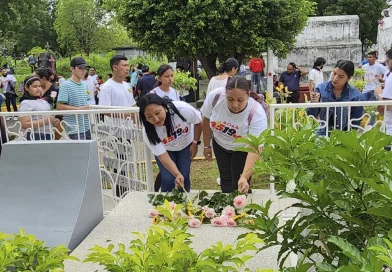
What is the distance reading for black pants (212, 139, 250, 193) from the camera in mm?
3670

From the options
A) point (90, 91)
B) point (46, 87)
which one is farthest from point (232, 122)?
point (90, 91)

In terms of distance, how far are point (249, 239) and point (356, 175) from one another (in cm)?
48

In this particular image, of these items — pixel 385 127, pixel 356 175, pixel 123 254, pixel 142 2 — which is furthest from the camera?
pixel 142 2

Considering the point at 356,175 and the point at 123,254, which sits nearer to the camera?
the point at 356,175

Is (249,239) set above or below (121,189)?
above

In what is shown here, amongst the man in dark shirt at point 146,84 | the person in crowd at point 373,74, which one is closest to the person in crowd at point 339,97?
the person in crowd at point 373,74

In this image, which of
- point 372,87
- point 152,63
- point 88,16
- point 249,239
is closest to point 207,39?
point 372,87

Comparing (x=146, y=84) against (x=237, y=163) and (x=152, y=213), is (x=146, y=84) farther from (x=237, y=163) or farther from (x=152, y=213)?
(x=152, y=213)

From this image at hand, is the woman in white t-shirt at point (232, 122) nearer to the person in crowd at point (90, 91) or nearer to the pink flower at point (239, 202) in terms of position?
the pink flower at point (239, 202)

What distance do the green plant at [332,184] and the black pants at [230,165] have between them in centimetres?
210

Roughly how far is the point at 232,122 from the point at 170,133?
556 mm

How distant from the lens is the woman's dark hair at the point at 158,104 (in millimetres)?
3352

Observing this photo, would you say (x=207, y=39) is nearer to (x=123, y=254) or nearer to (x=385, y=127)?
(x=385, y=127)

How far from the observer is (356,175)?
120cm
